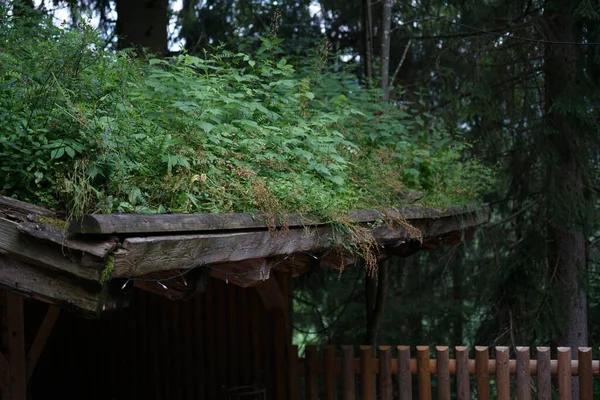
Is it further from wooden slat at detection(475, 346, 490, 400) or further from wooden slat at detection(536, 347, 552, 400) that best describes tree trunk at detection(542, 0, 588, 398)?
wooden slat at detection(475, 346, 490, 400)

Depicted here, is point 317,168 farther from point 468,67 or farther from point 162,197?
point 468,67

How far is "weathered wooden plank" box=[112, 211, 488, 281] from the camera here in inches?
114

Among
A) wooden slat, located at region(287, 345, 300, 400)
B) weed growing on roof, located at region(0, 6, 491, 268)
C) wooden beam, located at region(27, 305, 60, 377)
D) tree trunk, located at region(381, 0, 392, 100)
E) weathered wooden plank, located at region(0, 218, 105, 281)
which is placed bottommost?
wooden slat, located at region(287, 345, 300, 400)

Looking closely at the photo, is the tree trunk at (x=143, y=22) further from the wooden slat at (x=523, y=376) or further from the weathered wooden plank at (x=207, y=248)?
the wooden slat at (x=523, y=376)

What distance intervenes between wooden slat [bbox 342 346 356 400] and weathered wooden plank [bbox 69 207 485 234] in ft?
5.74

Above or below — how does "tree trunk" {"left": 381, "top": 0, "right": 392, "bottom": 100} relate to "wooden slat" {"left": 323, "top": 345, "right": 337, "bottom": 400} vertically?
above

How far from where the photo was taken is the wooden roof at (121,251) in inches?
111

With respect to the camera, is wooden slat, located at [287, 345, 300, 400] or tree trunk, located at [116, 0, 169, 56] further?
tree trunk, located at [116, 0, 169, 56]

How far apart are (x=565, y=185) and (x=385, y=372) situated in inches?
155

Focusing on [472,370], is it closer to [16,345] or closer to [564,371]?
[564,371]

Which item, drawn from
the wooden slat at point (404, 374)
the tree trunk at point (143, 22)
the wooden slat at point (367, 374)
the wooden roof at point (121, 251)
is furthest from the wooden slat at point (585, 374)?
the tree trunk at point (143, 22)

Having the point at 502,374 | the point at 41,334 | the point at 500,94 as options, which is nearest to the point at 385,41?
the point at 500,94

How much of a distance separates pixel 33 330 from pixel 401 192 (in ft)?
14.2

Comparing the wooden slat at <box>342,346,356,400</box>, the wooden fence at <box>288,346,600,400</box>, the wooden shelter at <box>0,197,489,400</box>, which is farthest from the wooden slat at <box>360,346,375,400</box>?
the wooden shelter at <box>0,197,489,400</box>
